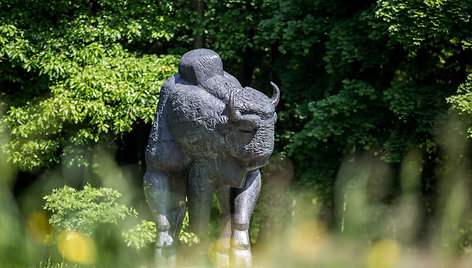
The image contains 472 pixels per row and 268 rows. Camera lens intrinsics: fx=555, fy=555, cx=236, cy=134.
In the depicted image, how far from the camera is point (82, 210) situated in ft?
27.3

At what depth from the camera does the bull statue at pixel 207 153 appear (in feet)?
14.9

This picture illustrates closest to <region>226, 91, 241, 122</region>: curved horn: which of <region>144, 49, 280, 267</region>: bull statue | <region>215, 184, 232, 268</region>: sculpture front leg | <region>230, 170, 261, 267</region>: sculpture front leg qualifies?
<region>144, 49, 280, 267</region>: bull statue

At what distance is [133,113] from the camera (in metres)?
8.98

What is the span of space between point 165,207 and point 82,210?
3.78m

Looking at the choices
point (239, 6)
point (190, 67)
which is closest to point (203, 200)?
point (190, 67)

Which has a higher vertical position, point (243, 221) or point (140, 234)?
point (243, 221)

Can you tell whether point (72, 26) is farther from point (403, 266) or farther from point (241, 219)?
point (403, 266)

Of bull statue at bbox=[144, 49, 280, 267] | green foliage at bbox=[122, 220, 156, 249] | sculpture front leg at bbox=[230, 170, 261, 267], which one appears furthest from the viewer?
green foliage at bbox=[122, 220, 156, 249]

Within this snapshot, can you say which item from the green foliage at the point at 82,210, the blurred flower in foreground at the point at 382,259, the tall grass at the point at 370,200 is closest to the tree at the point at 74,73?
the tall grass at the point at 370,200

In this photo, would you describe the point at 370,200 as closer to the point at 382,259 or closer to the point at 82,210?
the point at 82,210

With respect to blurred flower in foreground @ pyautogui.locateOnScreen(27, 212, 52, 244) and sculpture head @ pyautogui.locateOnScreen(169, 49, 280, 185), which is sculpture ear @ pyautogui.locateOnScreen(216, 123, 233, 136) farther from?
blurred flower in foreground @ pyautogui.locateOnScreen(27, 212, 52, 244)

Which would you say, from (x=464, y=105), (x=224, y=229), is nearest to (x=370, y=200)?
(x=464, y=105)

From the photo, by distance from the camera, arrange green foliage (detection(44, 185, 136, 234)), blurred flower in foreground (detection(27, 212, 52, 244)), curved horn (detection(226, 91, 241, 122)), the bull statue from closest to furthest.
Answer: blurred flower in foreground (detection(27, 212, 52, 244)) < curved horn (detection(226, 91, 241, 122)) < the bull statue < green foliage (detection(44, 185, 136, 234))

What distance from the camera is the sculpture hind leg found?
486 centimetres
